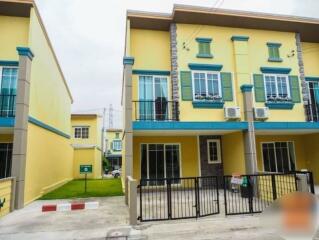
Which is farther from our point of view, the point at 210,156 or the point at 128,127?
the point at 210,156

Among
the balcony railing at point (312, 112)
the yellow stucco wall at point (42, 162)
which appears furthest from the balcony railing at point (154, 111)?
the balcony railing at point (312, 112)

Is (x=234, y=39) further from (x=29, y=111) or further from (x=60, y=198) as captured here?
(x=60, y=198)

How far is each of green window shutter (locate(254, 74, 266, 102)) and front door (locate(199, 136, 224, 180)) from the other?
291 cm

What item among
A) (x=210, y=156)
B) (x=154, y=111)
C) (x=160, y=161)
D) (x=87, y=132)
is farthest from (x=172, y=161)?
(x=87, y=132)

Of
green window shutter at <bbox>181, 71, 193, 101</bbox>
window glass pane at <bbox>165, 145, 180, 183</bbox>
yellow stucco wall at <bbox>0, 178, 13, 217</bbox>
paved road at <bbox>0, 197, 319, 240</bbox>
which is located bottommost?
paved road at <bbox>0, 197, 319, 240</bbox>

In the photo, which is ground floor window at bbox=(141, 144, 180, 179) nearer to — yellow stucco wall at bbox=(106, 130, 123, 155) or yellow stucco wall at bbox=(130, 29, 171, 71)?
yellow stucco wall at bbox=(130, 29, 171, 71)

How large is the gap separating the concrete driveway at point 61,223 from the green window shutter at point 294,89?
10.1 m

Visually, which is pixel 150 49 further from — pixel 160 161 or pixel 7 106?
pixel 7 106

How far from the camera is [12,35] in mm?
10844

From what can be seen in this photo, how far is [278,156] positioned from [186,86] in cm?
664

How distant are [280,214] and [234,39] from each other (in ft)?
36.8

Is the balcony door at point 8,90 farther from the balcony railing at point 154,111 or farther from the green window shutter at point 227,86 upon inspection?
the green window shutter at point 227,86

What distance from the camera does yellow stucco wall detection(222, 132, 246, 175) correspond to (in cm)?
1109

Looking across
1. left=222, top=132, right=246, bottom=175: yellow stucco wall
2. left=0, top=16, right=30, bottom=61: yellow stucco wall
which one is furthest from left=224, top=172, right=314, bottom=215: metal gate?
left=0, top=16, right=30, bottom=61: yellow stucco wall
